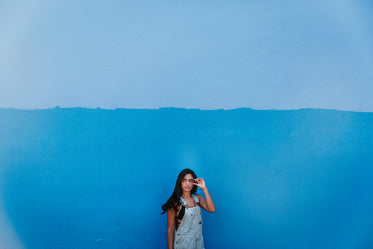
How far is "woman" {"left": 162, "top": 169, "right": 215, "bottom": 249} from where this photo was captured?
2.35 m

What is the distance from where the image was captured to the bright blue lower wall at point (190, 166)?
260 centimetres

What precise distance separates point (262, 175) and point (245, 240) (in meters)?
0.68

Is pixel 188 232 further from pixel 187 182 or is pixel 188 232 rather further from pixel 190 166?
pixel 190 166

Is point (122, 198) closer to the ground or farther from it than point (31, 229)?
farther from it

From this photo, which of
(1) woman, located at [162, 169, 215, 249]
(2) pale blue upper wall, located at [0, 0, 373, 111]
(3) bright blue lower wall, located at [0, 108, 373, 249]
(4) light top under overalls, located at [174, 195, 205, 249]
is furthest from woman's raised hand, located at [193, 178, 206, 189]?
(2) pale blue upper wall, located at [0, 0, 373, 111]

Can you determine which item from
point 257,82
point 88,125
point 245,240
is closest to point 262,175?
point 245,240

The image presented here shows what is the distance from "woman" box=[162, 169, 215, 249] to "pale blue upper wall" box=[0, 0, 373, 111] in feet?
2.60

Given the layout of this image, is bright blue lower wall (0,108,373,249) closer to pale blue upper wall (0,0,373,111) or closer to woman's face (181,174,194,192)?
pale blue upper wall (0,0,373,111)

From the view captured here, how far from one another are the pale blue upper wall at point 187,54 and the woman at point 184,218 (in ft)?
2.60

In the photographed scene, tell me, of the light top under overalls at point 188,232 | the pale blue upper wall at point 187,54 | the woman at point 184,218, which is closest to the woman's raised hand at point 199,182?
the woman at point 184,218

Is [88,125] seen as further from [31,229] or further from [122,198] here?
[31,229]

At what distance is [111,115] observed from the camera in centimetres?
267

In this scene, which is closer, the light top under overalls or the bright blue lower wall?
the light top under overalls

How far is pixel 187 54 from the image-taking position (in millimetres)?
2781
